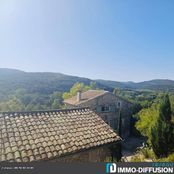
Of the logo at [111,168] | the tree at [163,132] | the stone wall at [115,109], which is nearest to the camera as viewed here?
the logo at [111,168]

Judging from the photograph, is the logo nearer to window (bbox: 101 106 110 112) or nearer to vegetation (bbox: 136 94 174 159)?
vegetation (bbox: 136 94 174 159)

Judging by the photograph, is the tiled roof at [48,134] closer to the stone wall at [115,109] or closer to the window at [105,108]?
the stone wall at [115,109]

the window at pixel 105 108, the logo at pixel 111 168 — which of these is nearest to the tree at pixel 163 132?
the window at pixel 105 108

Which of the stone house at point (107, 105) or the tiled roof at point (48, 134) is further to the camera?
the stone house at point (107, 105)

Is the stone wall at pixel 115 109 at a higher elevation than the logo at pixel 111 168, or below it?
below

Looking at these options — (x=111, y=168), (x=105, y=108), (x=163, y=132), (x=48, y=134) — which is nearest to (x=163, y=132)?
(x=163, y=132)

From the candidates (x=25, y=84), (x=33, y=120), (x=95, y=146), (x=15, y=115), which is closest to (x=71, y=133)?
(x=95, y=146)

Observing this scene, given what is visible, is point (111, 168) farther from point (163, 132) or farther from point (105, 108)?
point (105, 108)

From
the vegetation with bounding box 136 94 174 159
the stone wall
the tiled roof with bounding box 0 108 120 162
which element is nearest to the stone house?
the stone wall
